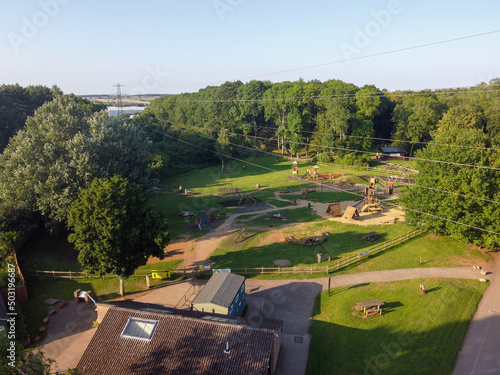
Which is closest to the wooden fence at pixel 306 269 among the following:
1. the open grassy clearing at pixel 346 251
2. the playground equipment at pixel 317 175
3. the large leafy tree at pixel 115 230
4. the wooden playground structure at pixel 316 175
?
the open grassy clearing at pixel 346 251

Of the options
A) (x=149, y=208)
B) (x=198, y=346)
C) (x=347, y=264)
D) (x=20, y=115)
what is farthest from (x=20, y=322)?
(x=20, y=115)

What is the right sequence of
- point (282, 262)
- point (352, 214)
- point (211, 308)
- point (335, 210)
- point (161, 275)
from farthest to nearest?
point (335, 210)
point (352, 214)
point (282, 262)
point (161, 275)
point (211, 308)

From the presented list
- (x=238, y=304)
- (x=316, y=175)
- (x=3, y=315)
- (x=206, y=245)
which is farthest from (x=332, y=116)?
(x=3, y=315)

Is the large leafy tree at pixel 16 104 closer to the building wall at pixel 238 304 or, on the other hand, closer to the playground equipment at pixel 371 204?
the building wall at pixel 238 304

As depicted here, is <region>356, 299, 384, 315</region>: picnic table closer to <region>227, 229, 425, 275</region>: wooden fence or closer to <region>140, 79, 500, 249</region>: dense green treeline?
<region>227, 229, 425, 275</region>: wooden fence

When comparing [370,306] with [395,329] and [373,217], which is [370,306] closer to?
[395,329]

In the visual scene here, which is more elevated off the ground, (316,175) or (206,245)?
(316,175)

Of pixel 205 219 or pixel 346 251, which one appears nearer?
pixel 346 251
